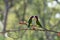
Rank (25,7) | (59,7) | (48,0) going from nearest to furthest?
(48,0), (59,7), (25,7)

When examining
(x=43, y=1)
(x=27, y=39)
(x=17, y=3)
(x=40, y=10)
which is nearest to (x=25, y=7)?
(x=17, y=3)

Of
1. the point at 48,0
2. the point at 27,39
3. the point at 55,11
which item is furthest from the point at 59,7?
the point at 27,39

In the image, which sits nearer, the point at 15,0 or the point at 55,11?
the point at 55,11

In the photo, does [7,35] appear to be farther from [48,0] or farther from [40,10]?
[40,10]

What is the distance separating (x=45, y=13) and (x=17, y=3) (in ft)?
5.54

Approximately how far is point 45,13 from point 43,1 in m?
0.44

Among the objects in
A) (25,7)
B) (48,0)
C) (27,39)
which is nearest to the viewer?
(27,39)

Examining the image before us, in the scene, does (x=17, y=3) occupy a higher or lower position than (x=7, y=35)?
higher

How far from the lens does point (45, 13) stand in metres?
3.82

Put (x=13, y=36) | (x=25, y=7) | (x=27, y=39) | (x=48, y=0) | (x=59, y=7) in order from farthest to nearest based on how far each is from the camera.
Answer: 1. (x=25, y=7)
2. (x=59, y=7)
3. (x=48, y=0)
4. (x=27, y=39)
5. (x=13, y=36)

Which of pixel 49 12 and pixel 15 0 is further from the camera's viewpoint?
pixel 15 0

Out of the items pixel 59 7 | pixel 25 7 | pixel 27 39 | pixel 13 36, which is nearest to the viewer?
pixel 13 36

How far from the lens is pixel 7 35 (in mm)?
769

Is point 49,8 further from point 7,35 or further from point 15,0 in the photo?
point 7,35
